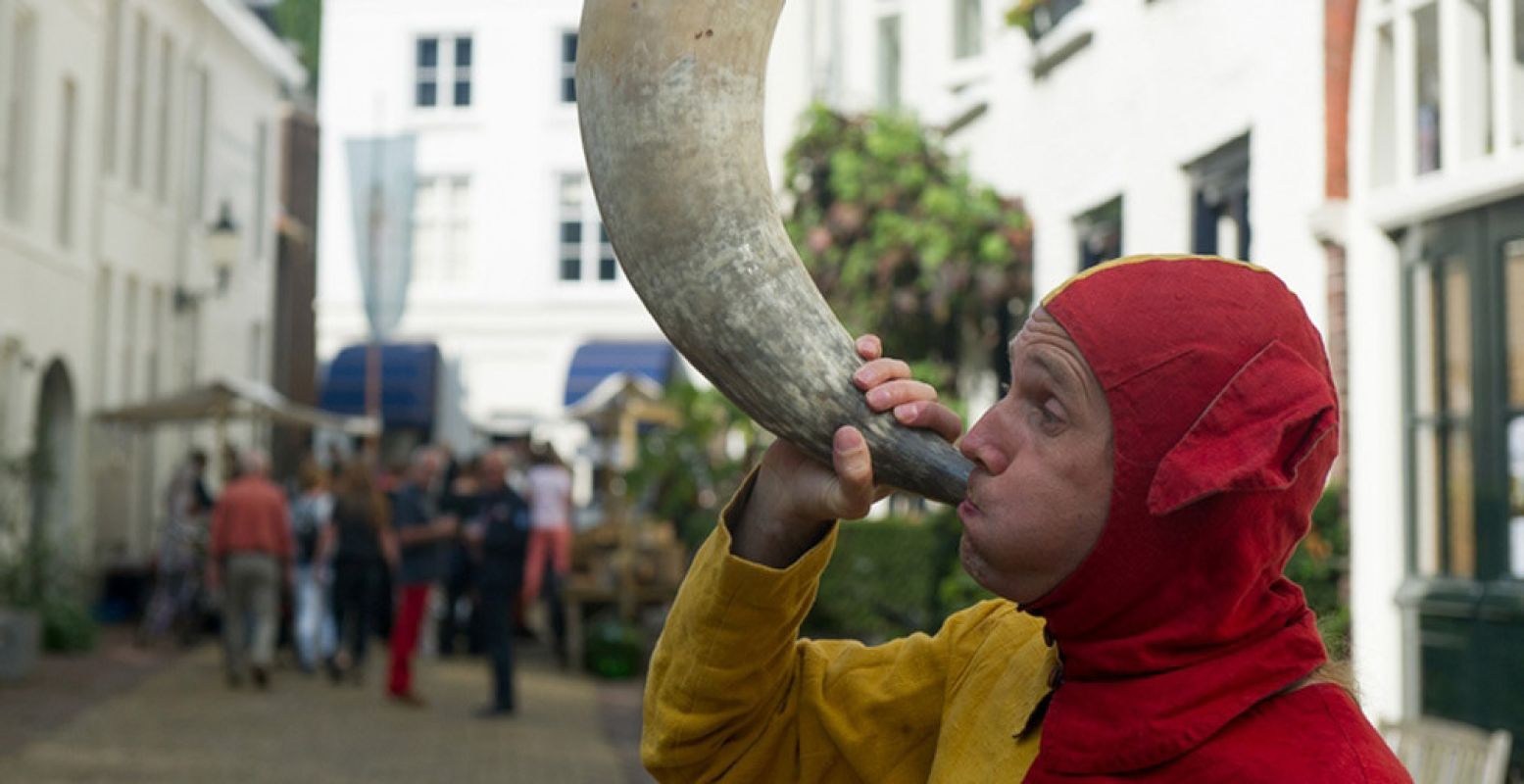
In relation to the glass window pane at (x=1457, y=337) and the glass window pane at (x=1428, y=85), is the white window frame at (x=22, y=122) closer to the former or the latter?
the glass window pane at (x=1428, y=85)

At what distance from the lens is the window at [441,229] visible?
38.1m

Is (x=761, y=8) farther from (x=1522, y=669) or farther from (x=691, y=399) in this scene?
(x=691, y=399)

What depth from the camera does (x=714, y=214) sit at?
72.2 inches

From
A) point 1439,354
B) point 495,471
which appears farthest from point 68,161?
point 1439,354

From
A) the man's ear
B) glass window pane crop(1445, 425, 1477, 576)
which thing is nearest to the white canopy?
glass window pane crop(1445, 425, 1477, 576)

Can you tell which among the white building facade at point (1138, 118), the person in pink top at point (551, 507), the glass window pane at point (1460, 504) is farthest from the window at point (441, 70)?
the glass window pane at point (1460, 504)

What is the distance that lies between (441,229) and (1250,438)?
37014mm

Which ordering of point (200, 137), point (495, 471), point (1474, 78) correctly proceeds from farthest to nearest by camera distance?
point (200, 137) → point (495, 471) → point (1474, 78)

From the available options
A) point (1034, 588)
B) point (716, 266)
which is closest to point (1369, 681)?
point (1034, 588)

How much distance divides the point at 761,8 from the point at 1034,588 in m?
0.53

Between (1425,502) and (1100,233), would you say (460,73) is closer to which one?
(1100,233)

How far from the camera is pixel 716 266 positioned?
1838 mm

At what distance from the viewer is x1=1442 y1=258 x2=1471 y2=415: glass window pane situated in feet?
→ 25.0

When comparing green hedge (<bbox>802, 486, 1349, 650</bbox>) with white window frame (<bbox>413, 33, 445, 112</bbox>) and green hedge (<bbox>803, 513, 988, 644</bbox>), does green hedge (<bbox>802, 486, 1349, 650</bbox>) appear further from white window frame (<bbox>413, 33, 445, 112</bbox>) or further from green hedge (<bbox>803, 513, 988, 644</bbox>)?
white window frame (<bbox>413, 33, 445, 112</bbox>)
